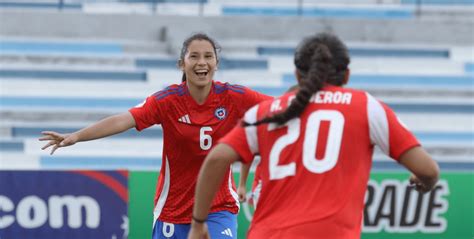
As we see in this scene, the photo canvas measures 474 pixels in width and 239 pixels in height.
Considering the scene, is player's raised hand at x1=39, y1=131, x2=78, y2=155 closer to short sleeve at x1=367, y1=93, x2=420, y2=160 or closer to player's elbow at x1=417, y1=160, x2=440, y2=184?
short sleeve at x1=367, y1=93, x2=420, y2=160

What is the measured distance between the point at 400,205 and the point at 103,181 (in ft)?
9.75

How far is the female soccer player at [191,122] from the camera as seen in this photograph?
612 cm

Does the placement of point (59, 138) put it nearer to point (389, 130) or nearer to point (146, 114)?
point (146, 114)

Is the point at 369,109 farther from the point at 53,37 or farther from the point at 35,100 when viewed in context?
the point at 53,37

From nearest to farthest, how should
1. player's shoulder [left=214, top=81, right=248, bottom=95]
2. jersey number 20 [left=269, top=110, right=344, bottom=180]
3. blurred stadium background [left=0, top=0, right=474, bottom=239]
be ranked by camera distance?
jersey number 20 [left=269, top=110, right=344, bottom=180]
player's shoulder [left=214, top=81, right=248, bottom=95]
blurred stadium background [left=0, top=0, right=474, bottom=239]

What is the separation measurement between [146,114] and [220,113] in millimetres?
434

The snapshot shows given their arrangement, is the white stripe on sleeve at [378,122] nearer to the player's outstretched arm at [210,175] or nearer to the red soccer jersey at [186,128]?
the player's outstretched arm at [210,175]

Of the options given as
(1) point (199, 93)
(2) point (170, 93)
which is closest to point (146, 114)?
(2) point (170, 93)

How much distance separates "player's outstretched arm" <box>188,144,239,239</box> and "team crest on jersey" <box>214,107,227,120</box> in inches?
74.6

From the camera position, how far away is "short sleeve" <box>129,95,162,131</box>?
6.01 metres

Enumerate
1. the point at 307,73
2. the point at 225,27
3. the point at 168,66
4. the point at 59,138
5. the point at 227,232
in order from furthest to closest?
the point at 225,27 → the point at 168,66 → the point at 227,232 → the point at 59,138 → the point at 307,73

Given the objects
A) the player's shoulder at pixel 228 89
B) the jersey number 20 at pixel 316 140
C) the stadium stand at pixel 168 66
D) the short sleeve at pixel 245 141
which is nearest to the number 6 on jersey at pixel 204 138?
the player's shoulder at pixel 228 89

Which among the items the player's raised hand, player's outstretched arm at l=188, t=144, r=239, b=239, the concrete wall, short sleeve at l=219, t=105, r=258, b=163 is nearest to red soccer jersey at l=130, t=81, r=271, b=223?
the player's raised hand

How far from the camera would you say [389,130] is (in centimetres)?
406
